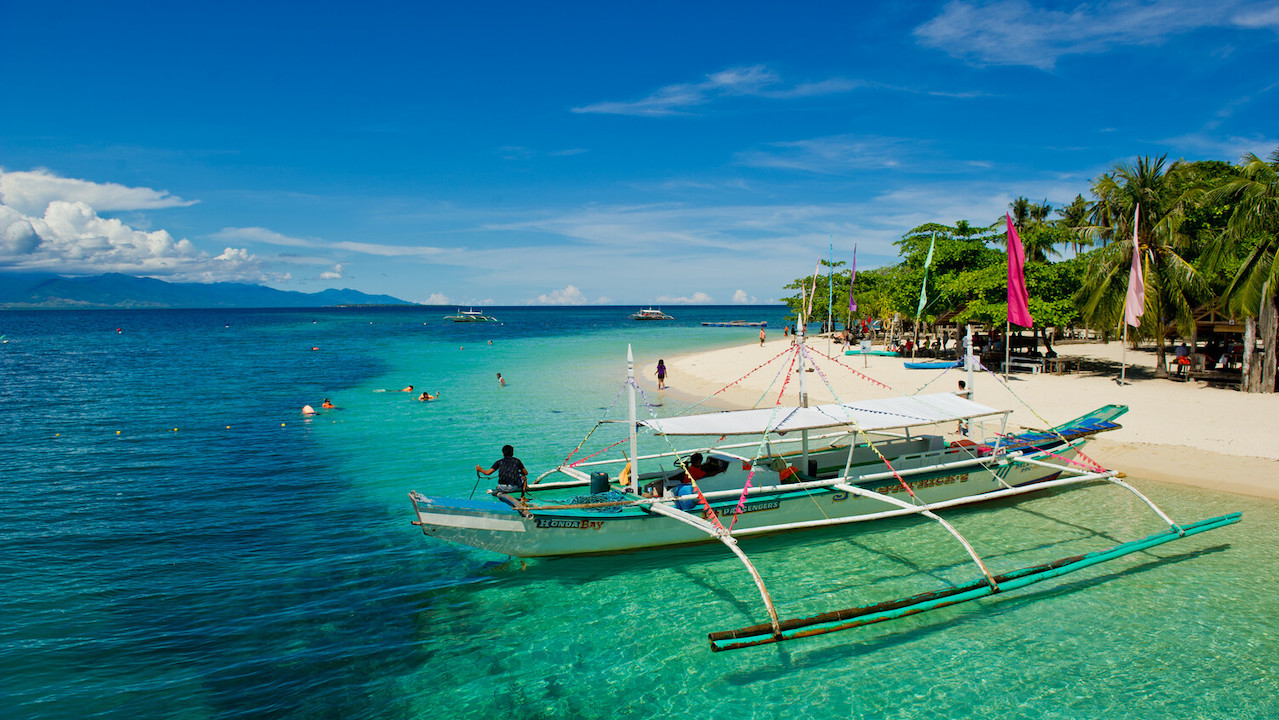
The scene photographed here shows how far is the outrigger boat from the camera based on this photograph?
10.9 m

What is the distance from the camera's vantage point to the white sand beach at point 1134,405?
1688 cm

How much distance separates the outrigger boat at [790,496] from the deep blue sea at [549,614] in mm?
524

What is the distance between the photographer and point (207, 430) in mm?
26266

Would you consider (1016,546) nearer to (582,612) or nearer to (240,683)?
(582,612)

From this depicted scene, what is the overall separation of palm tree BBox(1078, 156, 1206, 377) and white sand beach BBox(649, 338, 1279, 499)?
2.99 meters

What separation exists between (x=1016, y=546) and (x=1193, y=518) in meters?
4.64

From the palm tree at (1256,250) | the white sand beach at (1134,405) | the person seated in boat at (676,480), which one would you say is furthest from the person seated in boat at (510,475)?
the palm tree at (1256,250)

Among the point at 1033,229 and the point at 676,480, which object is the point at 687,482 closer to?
the point at 676,480

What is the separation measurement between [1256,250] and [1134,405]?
770 cm

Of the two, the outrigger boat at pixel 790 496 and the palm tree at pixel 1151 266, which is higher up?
the palm tree at pixel 1151 266

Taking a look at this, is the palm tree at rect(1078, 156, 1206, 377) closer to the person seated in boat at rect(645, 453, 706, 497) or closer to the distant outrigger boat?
the distant outrigger boat

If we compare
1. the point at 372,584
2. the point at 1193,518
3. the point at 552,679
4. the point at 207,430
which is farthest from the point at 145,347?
the point at 1193,518

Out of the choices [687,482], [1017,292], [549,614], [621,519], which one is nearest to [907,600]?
[687,482]

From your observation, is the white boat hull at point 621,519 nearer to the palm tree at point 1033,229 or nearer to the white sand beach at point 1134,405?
the white sand beach at point 1134,405
